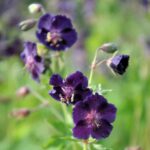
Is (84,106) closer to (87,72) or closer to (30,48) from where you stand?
(30,48)

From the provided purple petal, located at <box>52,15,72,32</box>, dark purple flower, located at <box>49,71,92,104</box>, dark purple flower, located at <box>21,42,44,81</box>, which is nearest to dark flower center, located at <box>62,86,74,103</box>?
dark purple flower, located at <box>49,71,92,104</box>

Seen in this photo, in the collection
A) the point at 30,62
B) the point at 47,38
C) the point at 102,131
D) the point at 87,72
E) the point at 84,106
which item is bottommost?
the point at 102,131

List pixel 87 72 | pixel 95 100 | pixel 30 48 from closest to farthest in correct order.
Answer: pixel 95 100
pixel 30 48
pixel 87 72

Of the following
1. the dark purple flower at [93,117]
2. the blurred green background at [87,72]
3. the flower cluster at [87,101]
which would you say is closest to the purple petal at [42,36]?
the blurred green background at [87,72]

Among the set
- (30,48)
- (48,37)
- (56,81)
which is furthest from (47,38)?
(56,81)


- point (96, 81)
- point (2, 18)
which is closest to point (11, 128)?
point (96, 81)

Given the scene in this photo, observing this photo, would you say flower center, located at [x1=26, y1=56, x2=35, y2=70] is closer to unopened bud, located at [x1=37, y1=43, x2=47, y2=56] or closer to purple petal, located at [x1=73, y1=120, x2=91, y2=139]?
unopened bud, located at [x1=37, y1=43, x2=47, y2=56]
